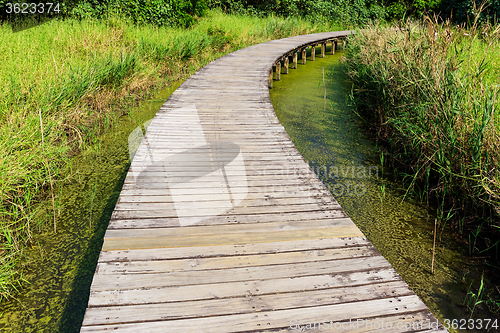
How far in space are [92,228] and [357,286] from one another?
213 cm

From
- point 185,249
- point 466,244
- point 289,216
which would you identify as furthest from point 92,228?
point 466,244

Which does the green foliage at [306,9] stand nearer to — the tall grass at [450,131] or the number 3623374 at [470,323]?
the tall grass at [450,131]

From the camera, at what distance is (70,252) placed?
2.60 metres

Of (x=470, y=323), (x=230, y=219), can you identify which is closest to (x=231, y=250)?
(x=230, y=219)

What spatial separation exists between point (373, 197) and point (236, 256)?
2.02m

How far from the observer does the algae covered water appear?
96.6 inches

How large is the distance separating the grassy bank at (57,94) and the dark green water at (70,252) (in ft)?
0.29

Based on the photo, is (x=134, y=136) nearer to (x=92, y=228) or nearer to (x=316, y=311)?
(x=92, y=228)

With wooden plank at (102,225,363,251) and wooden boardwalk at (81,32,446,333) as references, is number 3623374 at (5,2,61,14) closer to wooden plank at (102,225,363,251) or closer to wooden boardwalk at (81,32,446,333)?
wooden boardwalk at (81,32,446,333)

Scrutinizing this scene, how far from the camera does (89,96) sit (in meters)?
4.62

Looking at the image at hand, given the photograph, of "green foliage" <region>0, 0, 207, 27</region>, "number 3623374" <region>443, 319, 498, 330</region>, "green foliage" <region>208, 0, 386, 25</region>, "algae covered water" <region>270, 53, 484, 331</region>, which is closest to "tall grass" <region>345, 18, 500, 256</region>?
"algae covered water" <region>270, 53, 484, 331</region>

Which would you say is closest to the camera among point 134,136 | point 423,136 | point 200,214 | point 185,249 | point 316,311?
point 316,311

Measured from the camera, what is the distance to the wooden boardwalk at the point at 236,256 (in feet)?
5.13

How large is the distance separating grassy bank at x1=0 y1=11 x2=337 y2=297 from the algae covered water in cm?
246
